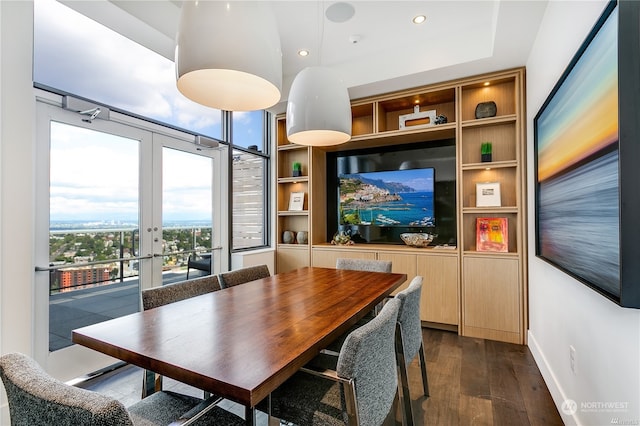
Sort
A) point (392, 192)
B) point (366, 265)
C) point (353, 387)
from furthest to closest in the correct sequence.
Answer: point (392, 192) → point (366, 265) → point (353, 387)

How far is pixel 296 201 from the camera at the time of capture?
4.62m

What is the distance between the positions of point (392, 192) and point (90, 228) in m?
3.25

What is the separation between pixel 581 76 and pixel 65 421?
2.24 metres

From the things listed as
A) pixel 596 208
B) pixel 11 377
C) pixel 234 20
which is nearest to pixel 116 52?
pixel 234 20

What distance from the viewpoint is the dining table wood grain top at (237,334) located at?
98cm

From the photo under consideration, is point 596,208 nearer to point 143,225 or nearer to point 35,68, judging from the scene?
point 143,225

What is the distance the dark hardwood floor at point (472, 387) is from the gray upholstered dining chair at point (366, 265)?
857 mm

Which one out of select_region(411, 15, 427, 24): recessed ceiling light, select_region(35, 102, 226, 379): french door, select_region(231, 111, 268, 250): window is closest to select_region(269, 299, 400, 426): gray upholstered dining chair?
select_region(35, 102, 226, 379): french door

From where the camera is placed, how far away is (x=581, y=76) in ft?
4.75

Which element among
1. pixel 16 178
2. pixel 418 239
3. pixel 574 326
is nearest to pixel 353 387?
pixel 574 326

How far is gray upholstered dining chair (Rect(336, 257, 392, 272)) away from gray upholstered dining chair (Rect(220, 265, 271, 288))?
80cm

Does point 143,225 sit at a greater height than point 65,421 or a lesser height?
greater

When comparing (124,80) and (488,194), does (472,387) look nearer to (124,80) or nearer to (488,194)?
(488,194)
